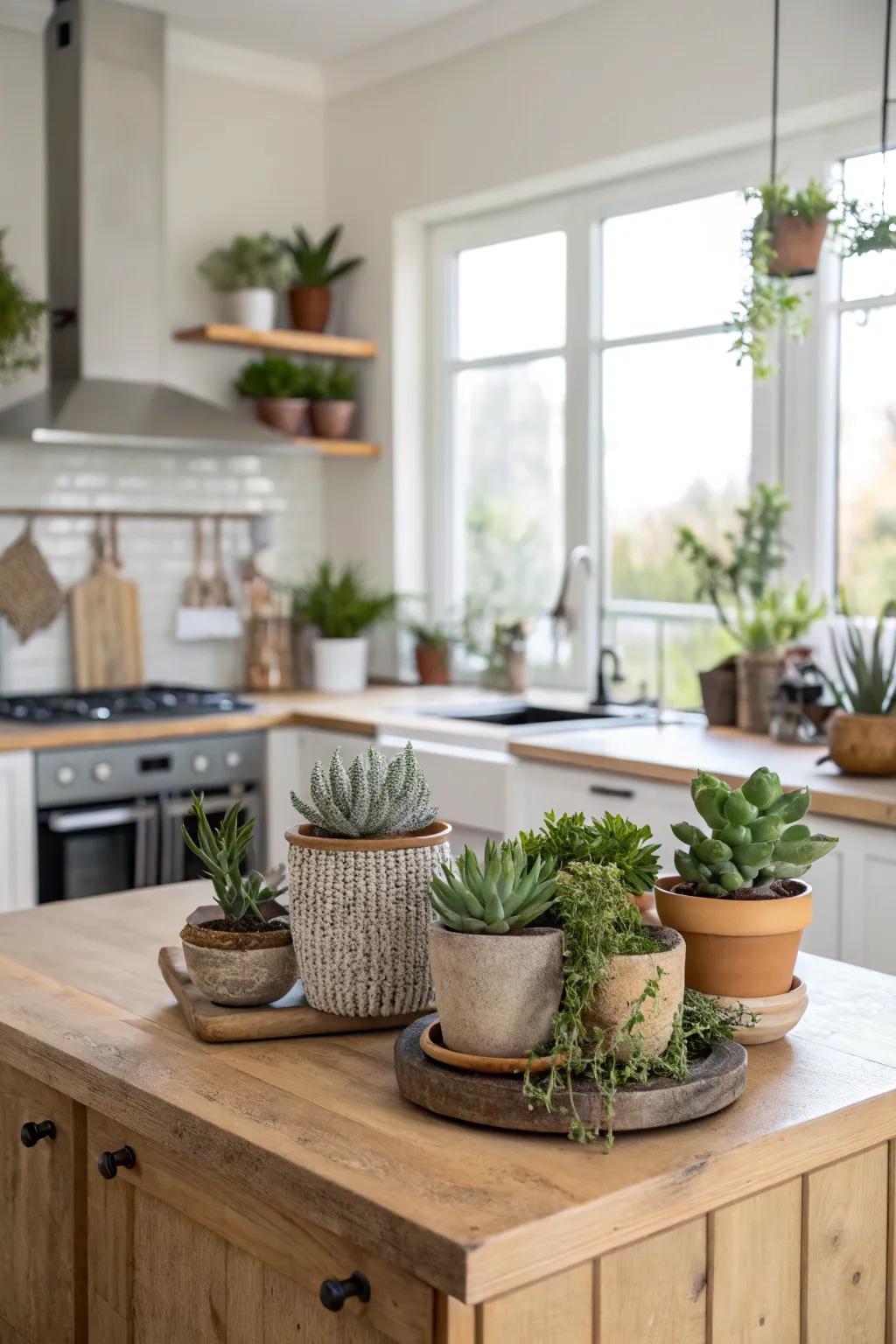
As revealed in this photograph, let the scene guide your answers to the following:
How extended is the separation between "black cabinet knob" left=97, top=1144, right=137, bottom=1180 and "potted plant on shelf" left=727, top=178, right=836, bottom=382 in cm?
234

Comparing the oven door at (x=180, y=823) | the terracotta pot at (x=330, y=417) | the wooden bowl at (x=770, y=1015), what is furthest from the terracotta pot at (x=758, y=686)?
the wooden bowl at (x=770, y=1015)

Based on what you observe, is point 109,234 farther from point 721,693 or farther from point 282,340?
point 721,693

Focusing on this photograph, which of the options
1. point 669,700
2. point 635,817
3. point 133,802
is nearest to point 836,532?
point 669,700

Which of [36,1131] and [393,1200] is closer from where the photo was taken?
[393,1200]

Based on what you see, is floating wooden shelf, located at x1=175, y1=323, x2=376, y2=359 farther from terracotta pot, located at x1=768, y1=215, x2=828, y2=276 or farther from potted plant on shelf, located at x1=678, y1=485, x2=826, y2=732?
terracotta pot, located at x1=768, y1=215, x2=828, y2=276

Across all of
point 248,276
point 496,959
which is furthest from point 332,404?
point 496,959

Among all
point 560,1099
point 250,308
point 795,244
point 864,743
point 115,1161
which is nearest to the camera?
point 560,1099

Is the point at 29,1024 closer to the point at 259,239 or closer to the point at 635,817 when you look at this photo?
the point at 635,817

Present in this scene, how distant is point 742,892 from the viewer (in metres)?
1.55

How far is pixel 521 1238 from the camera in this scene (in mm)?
1114

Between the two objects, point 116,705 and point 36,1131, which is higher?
point 116,705

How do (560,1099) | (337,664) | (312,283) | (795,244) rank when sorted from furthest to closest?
(312,283)
(337,664)
(795,244)
(560,1099)

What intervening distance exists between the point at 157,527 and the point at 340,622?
0.71 metres

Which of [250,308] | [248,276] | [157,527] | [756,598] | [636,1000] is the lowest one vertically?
[636,1000]
